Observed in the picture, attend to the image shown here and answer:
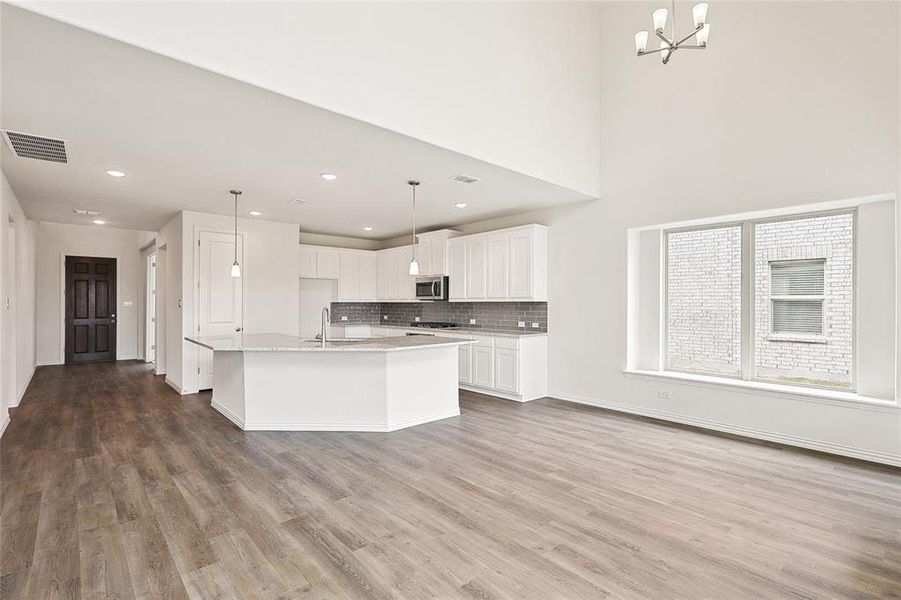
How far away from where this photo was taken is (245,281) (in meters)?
6.92

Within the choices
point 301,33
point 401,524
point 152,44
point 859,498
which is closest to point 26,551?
point 401,524

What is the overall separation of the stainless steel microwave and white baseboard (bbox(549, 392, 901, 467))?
261 cm

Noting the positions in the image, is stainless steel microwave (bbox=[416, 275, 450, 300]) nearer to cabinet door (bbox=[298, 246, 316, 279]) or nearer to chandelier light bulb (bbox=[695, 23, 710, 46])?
cabinet door (bbox=[298, 246, 316, 279])

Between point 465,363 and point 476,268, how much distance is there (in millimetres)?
1432

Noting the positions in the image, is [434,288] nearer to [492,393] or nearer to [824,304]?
[492,393]

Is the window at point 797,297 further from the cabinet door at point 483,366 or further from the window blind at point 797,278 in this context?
the cabinet door at point 483,366

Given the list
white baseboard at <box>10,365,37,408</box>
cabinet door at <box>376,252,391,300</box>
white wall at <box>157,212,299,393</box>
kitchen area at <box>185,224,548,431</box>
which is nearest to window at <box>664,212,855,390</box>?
kitchen area at <box>185,224,548,431</box>

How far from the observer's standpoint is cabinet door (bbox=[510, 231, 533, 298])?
20.0 feet

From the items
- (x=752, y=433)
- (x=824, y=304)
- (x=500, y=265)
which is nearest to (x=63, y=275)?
(x=500, y=265)

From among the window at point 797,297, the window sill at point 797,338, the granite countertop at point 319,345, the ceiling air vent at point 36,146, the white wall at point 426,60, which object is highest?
the white wall at point 426,60

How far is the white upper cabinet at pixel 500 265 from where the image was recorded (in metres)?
6.10

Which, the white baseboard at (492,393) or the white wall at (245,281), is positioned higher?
the white wall at (245,281)

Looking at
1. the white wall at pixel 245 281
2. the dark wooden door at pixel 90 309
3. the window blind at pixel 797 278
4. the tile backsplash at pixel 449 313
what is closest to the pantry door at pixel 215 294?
the white wall at pixel 245 281

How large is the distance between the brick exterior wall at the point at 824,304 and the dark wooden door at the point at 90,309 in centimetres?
1165
